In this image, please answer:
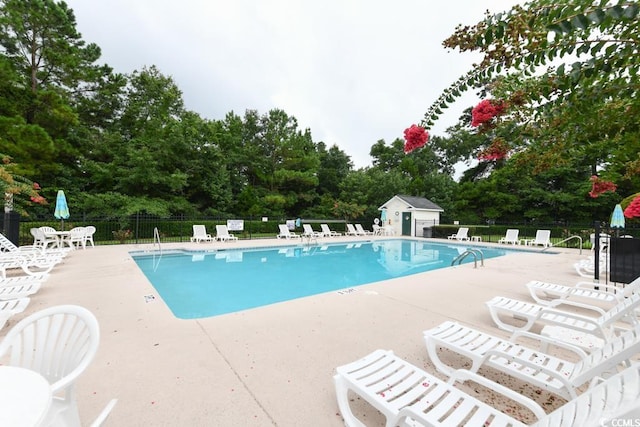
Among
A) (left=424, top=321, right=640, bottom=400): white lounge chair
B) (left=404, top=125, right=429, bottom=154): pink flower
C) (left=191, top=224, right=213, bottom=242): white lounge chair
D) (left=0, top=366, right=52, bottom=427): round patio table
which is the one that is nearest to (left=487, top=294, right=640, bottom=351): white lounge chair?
(left=424, top=321, right=640, bottom=400): white lounge chair

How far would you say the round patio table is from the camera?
1.07 metres

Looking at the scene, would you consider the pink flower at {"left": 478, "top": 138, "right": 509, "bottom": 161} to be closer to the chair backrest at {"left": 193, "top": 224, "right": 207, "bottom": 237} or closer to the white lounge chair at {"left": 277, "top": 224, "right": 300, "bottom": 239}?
the chair backrest at {"left": 193, "top": 224, "right": 207, "bottom": 237}

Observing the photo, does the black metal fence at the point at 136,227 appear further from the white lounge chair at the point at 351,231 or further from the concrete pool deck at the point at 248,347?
the concrete pool deck at the point at 248,347

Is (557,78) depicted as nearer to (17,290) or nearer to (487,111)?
(487,111)

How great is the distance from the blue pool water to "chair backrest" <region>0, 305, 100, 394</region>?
137 inches

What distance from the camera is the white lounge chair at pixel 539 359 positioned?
5.75 feet

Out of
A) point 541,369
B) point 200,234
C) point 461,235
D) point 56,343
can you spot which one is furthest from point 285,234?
point 541,369

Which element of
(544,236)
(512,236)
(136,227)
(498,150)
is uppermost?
(498,150)

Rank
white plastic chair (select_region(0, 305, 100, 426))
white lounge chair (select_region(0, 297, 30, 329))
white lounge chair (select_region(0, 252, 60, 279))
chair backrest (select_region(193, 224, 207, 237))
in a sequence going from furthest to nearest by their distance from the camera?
chair backrest (select_region(193, 224, 207, 237))
white lounge chair (select_region(0, 252, 60, 279))
white lounge chair (select_region(0, 297, 30, 329))
white plastic chair (select_region(0, 305, 100, 426))

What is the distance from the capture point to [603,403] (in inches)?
43.1

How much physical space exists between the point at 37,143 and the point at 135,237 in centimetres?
730

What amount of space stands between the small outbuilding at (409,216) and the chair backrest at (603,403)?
2129 cm

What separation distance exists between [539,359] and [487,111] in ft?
6.96

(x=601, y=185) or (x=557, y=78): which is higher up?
(x=557, y=78)
